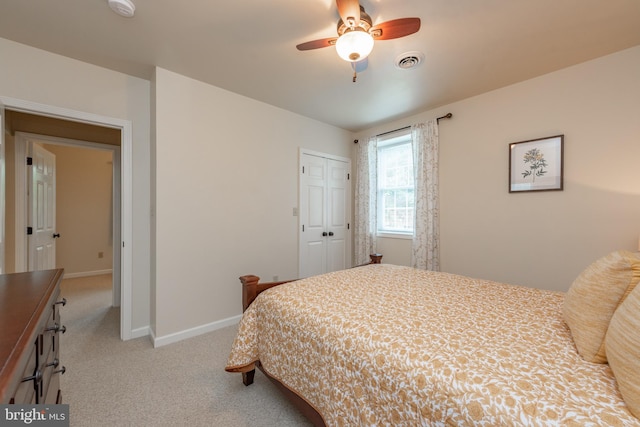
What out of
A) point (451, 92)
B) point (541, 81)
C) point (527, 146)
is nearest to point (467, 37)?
point (451, 92)

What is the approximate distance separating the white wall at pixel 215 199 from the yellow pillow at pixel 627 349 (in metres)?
2.84

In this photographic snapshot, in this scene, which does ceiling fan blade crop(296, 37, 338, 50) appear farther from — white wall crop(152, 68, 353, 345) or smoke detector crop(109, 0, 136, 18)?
white wall crop(152, 68, 353, 345)

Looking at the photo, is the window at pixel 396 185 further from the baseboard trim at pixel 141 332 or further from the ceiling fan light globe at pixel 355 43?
the baseboard trim at pixel 141 332

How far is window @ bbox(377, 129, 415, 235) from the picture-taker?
3.63 meters

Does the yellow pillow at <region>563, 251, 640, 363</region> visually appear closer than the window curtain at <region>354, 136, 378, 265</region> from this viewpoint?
Yes

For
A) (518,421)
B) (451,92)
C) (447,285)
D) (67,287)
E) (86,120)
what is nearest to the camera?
(518,421)

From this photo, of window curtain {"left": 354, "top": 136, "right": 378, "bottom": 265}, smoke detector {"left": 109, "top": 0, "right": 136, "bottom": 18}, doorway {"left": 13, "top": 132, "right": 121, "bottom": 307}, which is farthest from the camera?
doorway {"left": 13, "top": 132, "right": 121, "bottom": 307}

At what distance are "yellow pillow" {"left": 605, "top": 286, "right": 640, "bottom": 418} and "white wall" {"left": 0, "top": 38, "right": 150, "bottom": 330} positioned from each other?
10.7 ft

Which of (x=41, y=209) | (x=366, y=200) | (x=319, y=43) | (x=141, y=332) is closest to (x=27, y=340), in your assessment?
(x=319, y=43)

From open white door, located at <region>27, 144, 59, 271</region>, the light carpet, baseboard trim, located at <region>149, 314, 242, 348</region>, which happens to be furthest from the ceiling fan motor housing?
open white door, located at <region>27, 144, 59, 271</region>

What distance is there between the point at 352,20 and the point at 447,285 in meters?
1.86

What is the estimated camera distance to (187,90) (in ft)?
8.51

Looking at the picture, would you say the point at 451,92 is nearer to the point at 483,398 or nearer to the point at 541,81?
the point at 541,81

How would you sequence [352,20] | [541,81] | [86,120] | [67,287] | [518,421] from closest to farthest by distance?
[518,421] → [352,20] → [86,120] → [541,81] → [67,287]
